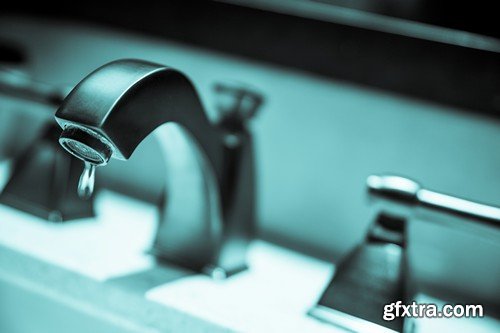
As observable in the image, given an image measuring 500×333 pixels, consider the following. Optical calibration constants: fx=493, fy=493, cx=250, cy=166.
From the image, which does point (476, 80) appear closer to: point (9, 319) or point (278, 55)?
point (278, 55)

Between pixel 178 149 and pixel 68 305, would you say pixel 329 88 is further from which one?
pixel 68 305

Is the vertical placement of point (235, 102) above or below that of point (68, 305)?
above

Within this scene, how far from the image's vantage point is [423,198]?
1.43 feet

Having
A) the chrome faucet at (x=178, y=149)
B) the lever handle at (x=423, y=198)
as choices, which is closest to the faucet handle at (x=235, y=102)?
the chrome faucet at (x=178, y=149)

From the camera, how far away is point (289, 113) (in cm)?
65

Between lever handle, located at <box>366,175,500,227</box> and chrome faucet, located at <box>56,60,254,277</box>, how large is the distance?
0.14 meters

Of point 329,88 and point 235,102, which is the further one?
point 329,88

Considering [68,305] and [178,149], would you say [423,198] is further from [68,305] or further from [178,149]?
[68,305]

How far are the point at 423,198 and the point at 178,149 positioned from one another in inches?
8.7

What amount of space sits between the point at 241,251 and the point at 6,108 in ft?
1.73

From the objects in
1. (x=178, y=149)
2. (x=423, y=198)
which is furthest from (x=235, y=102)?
(x=423, y=198)

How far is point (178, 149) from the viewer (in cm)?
44

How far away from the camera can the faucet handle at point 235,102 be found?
1.66ft

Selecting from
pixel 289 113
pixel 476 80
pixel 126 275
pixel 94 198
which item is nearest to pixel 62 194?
pixel 94 198
